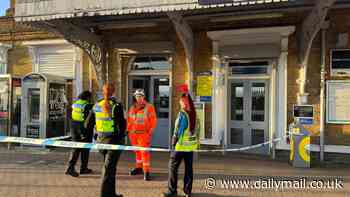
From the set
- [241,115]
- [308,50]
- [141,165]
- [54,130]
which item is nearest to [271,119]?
[241,115]

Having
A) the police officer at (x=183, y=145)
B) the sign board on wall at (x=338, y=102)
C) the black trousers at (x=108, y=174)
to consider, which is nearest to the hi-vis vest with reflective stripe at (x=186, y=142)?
the police officer at (x=183, y=145)

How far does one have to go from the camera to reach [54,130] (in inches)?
393

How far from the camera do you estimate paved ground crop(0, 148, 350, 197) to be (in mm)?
5492

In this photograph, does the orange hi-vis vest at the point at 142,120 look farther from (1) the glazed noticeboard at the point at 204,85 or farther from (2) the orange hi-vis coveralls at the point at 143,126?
(1) the glazed noticeboard at the point at 204,85

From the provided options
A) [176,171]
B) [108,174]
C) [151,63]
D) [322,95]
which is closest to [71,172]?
[108,174]

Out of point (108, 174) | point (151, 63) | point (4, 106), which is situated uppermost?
point (151, 63)

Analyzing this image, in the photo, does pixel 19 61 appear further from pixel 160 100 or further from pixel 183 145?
pixel 183 145

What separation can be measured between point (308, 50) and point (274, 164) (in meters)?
2.84

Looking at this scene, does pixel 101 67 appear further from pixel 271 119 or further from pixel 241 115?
pixel 271 119

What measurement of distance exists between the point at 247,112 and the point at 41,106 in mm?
5929

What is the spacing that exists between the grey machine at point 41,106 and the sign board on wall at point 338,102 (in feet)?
25.1

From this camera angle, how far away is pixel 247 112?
9109mm

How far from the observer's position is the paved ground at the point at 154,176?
18.0ft

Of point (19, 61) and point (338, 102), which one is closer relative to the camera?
point (338, 102)
